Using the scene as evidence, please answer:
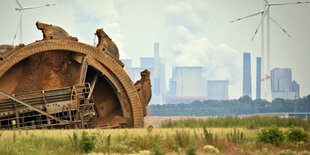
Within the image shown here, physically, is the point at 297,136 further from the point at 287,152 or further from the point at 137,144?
the point at 137,144

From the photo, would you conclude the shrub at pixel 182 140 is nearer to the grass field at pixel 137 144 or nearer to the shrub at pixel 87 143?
the grass field at pixel 137 144

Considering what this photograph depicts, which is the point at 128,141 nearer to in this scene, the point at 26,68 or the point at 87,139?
the point at 87,139

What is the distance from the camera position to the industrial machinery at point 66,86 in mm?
30953

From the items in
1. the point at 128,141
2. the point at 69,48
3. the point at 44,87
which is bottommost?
the point at 128,141

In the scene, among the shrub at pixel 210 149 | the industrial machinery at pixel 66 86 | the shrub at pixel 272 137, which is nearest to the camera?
the shrub at pixel 210 149

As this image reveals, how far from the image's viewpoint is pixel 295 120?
3284cm

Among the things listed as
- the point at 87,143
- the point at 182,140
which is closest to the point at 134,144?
the point at 182,140

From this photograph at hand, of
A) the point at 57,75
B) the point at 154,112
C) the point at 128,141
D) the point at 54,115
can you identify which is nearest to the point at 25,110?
the point at 54,115

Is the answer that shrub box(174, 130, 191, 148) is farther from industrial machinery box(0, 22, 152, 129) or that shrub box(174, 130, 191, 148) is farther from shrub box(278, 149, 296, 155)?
industrial machinery box(0, 22, 152, 129)

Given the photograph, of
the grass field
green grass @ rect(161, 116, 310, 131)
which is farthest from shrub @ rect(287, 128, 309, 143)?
green grass @ rect(161, 116, 310, 131)

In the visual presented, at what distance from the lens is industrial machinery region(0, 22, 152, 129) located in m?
31.0

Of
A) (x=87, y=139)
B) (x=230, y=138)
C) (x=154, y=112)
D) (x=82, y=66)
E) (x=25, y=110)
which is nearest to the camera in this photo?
(x=87, y=139)

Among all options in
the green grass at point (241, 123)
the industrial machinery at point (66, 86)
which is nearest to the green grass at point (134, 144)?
the industrial machinery at point (66, 86)

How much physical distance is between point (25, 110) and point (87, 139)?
33.9 ft
